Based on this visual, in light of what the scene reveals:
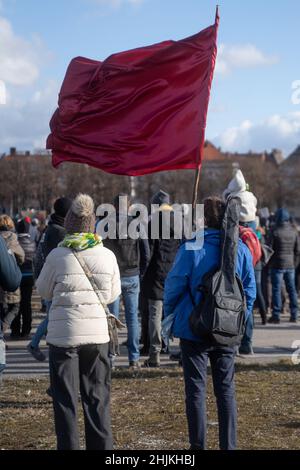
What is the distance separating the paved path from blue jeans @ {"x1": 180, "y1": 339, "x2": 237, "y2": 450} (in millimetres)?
3982

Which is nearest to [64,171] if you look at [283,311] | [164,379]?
[283,311]

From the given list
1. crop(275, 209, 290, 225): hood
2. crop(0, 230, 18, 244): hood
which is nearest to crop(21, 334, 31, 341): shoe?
crop(0, 230, 18, 244): hood

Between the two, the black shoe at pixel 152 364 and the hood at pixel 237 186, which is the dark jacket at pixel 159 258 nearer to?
the black shoe at pixel 152 364

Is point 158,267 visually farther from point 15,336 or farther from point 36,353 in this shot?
point 15,336

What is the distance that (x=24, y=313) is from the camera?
12750 mm

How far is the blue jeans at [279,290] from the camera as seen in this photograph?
47.2ft

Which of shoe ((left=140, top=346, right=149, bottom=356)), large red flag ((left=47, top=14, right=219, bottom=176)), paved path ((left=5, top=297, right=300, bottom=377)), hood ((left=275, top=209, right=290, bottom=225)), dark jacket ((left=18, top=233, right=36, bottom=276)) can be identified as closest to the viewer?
large red flag ((left=47, top=14, right=219, bottom=176))

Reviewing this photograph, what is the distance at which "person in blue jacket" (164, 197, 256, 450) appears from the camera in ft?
19.5

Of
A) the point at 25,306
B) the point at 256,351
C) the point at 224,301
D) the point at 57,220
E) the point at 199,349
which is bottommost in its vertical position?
the point at 256,351

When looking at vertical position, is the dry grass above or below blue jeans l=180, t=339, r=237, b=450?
below

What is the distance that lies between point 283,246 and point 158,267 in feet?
16.0

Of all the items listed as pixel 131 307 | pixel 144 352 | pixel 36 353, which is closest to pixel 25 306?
pixel 144 352

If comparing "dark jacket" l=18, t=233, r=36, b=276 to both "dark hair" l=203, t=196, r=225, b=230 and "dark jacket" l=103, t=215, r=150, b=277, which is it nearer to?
"dark jacket" l=103, t=215, r=150, b=277
